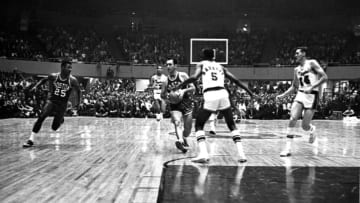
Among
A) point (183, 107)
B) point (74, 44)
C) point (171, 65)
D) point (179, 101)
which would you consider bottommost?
point (183, 107)

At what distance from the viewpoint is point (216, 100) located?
6242 mm

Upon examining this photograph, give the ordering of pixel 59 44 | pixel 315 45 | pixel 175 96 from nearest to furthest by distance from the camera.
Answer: pixel 175 96 → pixel 59 44 → pixel 315 45

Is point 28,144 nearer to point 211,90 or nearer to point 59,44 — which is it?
point 211,90

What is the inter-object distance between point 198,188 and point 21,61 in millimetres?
25523

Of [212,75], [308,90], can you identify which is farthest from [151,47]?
[212,75]

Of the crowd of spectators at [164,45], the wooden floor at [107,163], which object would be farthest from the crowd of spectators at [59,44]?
the wooden floor at [107,163]

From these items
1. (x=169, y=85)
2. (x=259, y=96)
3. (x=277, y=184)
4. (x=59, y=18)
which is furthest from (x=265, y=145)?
(x=59, y=18)

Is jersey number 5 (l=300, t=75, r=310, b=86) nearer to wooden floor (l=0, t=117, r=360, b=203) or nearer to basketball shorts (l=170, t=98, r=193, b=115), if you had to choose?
wooden floor (l=0, t=117, r=360, b=203)

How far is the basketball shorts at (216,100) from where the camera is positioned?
625 cm

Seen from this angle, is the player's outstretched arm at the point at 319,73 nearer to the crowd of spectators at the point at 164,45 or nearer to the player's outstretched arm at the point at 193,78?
the player's outstretched arm at the point at 193,78

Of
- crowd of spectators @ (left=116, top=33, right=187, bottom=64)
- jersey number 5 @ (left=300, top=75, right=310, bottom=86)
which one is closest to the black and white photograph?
jersey number 5 @ (left=300, top=75, right=310, bottom=86)

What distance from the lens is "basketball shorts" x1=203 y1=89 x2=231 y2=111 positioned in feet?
20.5

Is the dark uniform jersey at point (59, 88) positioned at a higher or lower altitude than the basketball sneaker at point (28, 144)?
higher

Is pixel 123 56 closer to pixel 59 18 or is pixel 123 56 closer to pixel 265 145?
pixel 59 18
